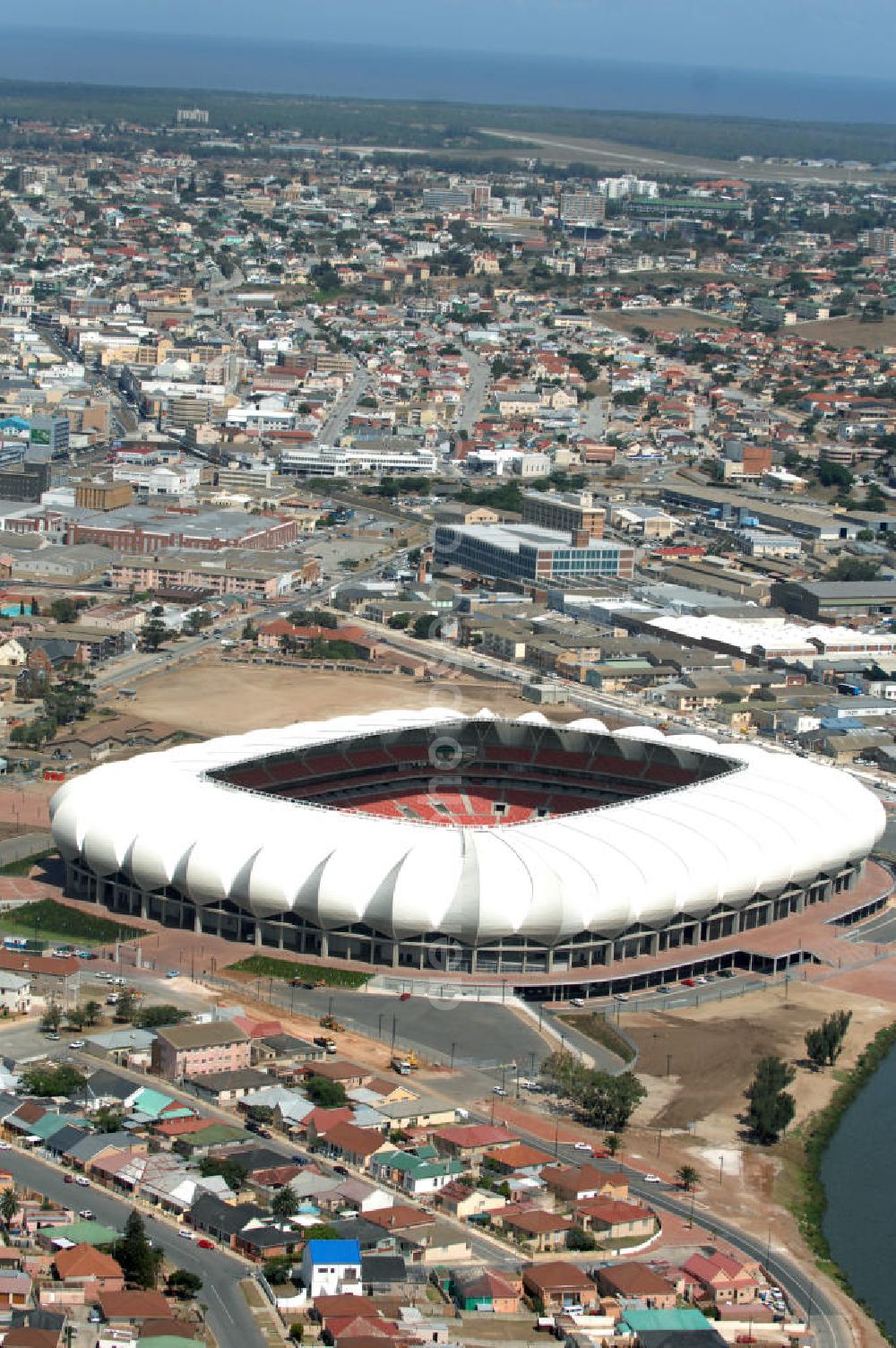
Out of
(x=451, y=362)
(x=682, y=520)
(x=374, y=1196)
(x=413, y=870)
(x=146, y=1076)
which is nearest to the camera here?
(x=374, y=1196)

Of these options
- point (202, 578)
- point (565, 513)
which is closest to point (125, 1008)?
point (202, 578)

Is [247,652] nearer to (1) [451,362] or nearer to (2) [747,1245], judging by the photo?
(2) [747,1245]

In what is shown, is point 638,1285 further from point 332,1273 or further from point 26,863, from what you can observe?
point 26,863

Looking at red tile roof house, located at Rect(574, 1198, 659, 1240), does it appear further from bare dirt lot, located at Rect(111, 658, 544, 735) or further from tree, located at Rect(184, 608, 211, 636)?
tree, located at Rect(184, 608, 211, 636)

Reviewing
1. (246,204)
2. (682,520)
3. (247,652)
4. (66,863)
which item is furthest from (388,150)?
(66,863)

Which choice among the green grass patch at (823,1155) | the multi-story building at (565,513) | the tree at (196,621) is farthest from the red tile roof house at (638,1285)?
the multi-story building at (565,513)
